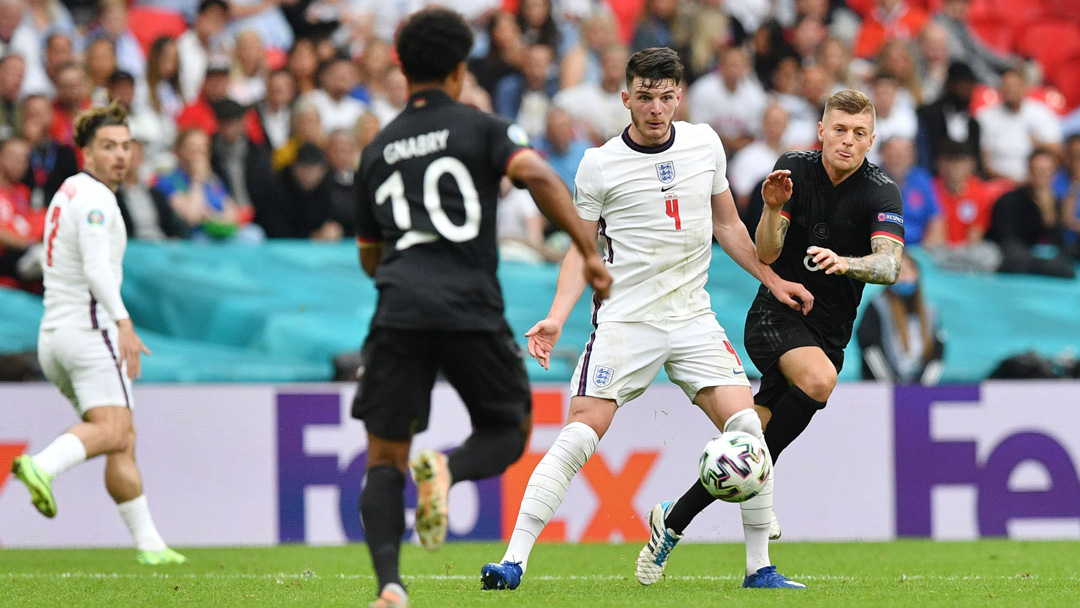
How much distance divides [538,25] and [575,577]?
734 cm

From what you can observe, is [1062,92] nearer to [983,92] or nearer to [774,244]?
[983,92]

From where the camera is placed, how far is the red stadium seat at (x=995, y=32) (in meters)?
15.2

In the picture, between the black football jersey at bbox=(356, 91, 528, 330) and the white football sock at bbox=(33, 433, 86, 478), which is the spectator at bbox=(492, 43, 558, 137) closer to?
the white football sock at bbox=(33, 433, 86, 478)

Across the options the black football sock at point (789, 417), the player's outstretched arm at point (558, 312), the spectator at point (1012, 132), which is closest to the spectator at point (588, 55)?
the spectator at point (1012, 132)

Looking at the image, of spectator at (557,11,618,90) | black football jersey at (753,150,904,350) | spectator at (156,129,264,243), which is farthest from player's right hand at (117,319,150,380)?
spectator at (557,11,618,90)

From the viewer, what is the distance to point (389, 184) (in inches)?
172

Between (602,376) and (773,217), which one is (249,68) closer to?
(602,376)

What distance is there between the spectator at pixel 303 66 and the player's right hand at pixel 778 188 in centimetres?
720

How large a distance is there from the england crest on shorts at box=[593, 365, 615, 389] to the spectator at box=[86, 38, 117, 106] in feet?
22.9

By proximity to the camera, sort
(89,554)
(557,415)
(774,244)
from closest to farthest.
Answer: (774,244)
(89,554)
(557,415)

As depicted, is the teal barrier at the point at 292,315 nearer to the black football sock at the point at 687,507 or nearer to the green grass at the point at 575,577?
the green grass at the point at 575,577

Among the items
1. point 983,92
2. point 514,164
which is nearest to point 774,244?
point 514,164

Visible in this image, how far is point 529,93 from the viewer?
1214cm

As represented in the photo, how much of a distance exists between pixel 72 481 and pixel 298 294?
6.78 ft
